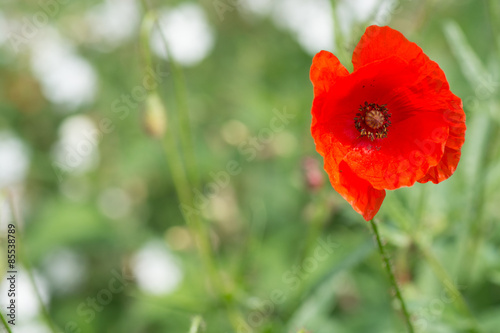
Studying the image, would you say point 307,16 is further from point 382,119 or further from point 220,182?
point 382,119

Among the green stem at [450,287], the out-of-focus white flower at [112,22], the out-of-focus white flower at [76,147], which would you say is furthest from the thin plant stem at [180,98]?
the out-of-focus white flower at [112,22]

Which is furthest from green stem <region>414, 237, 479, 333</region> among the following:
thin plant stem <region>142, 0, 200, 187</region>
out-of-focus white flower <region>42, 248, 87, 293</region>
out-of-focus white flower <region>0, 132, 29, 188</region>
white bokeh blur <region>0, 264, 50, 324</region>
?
out-of-focus white flower <region>0, 132, 29, 188</region>

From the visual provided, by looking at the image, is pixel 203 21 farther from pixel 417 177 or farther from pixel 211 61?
pixel 417 177

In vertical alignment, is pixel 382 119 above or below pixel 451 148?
above

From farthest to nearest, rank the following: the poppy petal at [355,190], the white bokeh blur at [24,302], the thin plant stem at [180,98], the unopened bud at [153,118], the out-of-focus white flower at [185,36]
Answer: the out-of-focus white flower at [185,36] → the white bokeh blur at [24,302] → the unopened bud at [153,118] → the thin plant stem at [180,98] → the poppy petal at [355,190]

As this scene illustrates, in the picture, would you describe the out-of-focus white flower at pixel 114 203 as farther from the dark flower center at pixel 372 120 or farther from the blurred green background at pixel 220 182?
the dark flower center at pixel 372 120

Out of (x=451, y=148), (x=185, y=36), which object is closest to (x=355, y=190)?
(x=451, y=148)

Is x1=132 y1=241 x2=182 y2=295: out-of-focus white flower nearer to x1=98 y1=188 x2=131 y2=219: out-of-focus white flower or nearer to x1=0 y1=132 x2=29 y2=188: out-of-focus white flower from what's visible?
x1=98 y1=188 x2=131 y2=219: out-of-focus white flower
